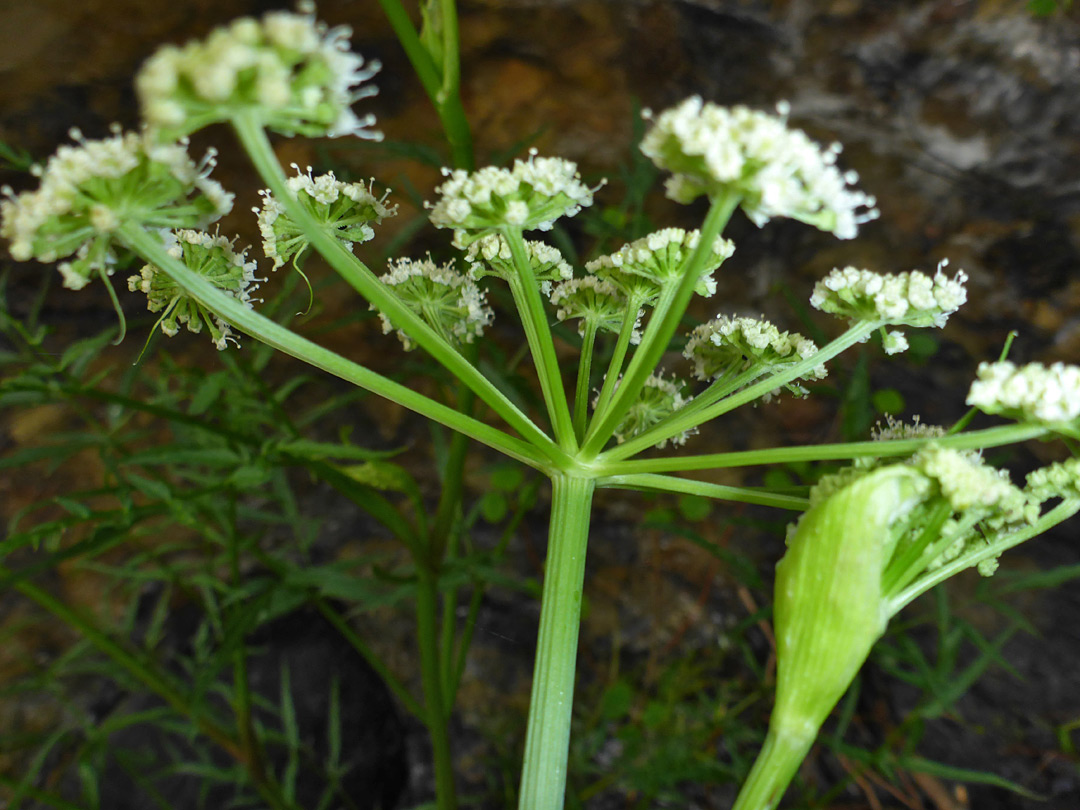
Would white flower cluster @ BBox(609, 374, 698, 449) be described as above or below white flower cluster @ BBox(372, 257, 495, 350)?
below

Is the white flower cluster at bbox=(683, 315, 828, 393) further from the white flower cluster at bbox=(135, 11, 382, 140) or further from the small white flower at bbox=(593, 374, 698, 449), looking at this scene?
the white flower cluster at bbox=(135, 11, 382, 140)

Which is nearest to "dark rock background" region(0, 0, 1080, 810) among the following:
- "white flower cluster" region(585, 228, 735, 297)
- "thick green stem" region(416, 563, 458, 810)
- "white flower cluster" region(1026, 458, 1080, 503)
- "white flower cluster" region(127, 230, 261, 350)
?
"thick green stem" region(416, 563, 458, 810)

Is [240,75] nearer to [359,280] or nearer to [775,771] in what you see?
[359,280]

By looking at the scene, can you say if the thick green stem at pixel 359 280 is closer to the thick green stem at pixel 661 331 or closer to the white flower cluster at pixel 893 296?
the thick green stem at pixel 661 331

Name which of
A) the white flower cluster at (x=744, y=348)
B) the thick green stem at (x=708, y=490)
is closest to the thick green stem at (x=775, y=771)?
the thick green stem at (x=708, y=490)

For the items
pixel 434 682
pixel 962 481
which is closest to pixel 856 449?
pixel 962 481

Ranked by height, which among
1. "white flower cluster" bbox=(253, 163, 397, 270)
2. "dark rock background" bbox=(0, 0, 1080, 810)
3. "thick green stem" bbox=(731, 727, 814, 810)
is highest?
"dark rock background" bbox=(0, 0, 1080, 810)

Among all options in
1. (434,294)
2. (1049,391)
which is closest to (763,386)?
(1049,391)
